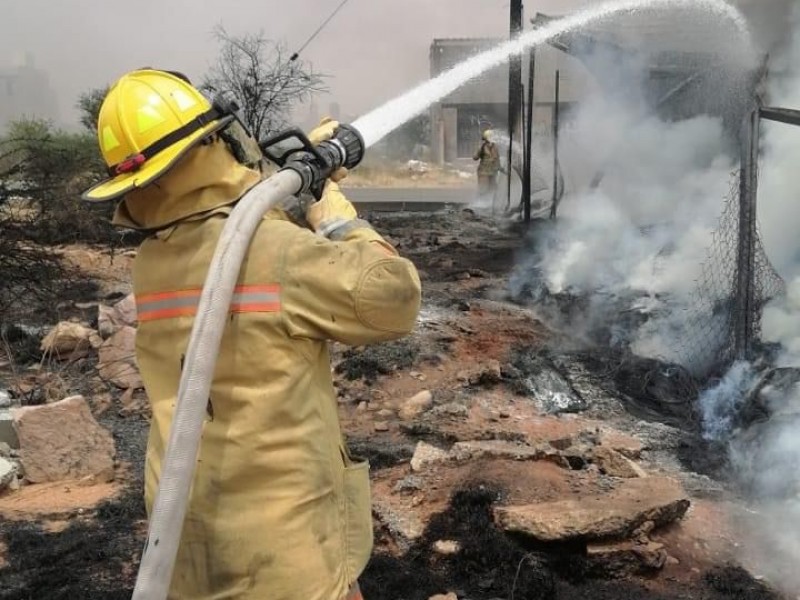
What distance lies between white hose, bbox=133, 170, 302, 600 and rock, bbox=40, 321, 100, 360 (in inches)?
242

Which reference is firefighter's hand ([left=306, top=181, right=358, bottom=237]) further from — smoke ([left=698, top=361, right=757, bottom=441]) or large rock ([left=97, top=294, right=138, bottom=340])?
large rock ([left=97, top=294, right=138, bottom=340])

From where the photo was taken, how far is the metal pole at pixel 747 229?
496cm

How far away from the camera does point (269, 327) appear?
1541 mm

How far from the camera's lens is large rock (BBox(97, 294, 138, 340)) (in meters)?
7.36

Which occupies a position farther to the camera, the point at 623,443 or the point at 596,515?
the point at 623,443

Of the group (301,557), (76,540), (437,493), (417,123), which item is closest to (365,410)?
(437,493)

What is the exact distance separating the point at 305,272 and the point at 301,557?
60 centimetres

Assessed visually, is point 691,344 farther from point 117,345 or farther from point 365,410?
point 117,345

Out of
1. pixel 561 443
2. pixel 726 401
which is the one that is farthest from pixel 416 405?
pixel 726 401

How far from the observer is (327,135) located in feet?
6.30

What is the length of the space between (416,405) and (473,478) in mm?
1788

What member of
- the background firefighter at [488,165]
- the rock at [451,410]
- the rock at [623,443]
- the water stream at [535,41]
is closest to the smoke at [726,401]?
the rock at [623,443]

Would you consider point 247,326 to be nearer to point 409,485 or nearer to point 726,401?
point 409,485

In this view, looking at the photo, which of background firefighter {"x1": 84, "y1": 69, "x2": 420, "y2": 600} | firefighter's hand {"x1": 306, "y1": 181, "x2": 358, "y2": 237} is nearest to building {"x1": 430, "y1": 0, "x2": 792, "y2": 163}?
firefighter's hand {"x1": 306, "y1": 181, "x2": 358, "y2": 237}
